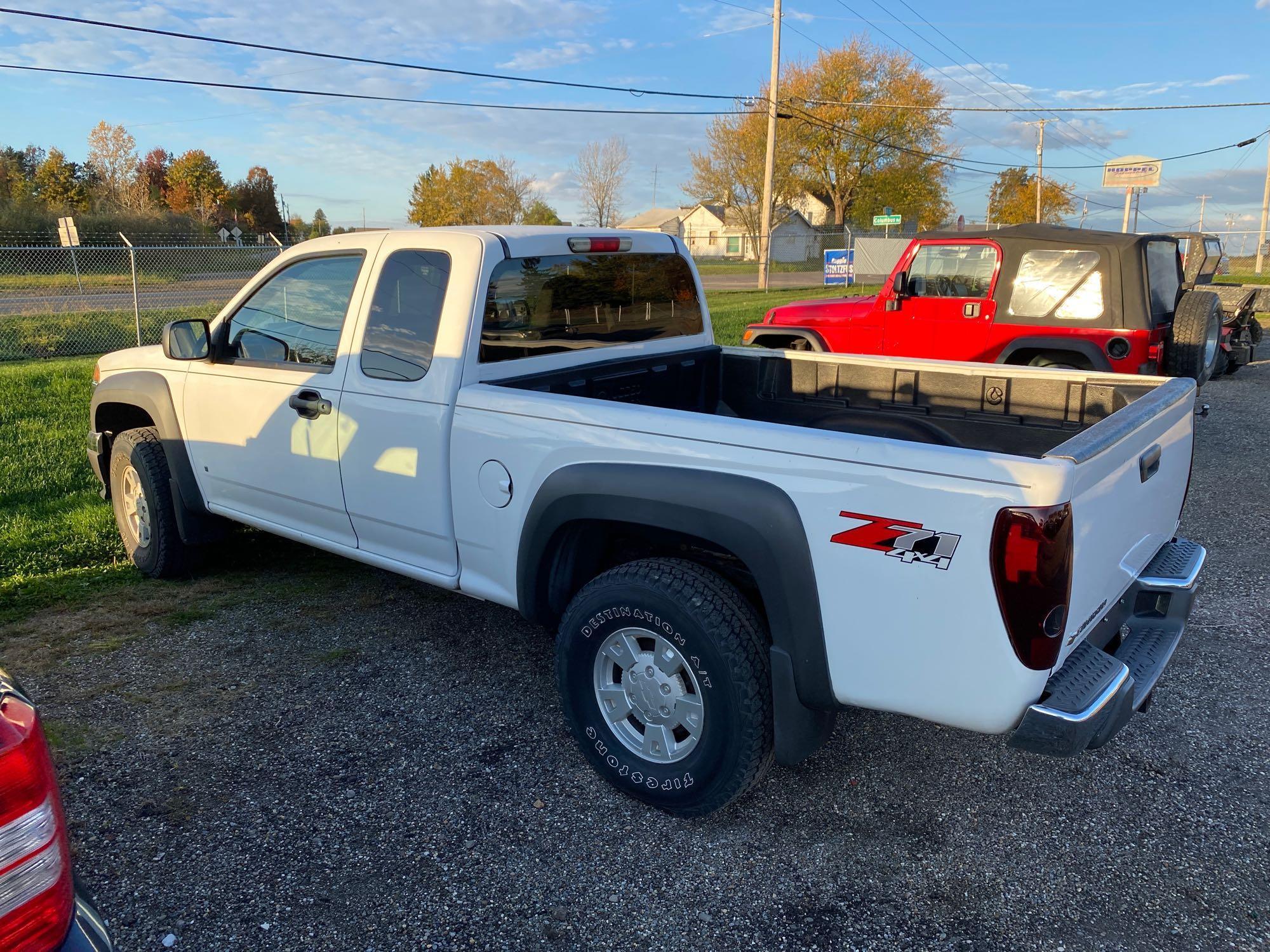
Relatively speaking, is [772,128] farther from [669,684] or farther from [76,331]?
[669,684]

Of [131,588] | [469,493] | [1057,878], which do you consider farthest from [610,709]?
[131,588]

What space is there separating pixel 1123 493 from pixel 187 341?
4.07 metres

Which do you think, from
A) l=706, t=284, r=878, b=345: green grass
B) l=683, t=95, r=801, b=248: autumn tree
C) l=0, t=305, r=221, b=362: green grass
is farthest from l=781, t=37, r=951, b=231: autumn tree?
l=0, t=305, r=221, b=362: green grass

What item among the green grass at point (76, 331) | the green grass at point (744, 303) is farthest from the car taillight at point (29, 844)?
the green grass at point (76, 331)

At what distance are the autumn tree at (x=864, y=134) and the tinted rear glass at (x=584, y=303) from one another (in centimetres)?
5331

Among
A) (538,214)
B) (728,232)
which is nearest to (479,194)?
(538,214)

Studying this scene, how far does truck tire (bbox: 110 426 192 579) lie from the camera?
4.87 m

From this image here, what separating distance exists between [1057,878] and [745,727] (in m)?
1.05

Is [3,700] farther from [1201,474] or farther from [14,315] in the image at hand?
[14,315]

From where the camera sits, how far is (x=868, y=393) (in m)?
4.46

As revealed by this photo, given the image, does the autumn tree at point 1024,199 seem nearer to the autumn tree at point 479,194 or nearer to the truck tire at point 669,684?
the autumn tree at point 479,194

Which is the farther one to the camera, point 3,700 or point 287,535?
point 287,535

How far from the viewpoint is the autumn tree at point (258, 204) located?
→ 5994 cm

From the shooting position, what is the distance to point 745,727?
2779 millimetres
